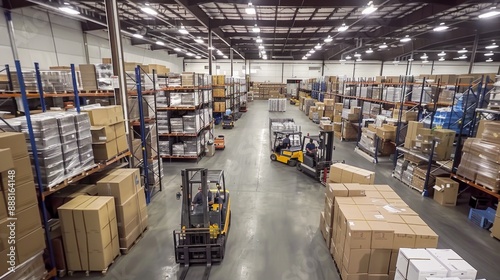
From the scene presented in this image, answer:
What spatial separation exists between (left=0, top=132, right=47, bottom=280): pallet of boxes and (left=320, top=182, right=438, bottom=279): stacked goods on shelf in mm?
4598

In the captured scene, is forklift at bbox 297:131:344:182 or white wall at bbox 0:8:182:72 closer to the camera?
forklift at bbox 297:131:344:182

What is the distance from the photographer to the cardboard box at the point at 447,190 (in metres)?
6.74

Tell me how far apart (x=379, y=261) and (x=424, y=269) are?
3.35 feet

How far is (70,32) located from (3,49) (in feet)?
14.0

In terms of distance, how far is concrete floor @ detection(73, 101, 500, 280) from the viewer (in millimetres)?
4426

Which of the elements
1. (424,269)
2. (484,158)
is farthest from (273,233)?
(484,158)

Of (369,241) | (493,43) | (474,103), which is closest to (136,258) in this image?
(369,241)

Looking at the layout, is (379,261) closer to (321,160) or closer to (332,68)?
(321,160)

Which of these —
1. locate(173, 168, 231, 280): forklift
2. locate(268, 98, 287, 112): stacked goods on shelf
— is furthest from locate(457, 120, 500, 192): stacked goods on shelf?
locate(268, 98, 287, 112): stacked goods on shelf

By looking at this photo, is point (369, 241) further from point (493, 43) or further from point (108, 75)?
point (493, 43)

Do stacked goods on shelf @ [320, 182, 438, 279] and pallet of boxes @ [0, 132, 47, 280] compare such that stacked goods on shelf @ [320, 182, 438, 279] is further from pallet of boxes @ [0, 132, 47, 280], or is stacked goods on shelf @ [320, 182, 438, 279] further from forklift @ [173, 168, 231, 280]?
pallet of boxes @ [0, 132, 47, 280]

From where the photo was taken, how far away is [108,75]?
243 inches

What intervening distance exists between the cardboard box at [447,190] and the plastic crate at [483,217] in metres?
0.74

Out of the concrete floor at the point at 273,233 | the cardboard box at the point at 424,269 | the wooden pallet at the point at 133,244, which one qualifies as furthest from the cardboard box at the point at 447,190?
the wooden pallet at the point at 133,244
